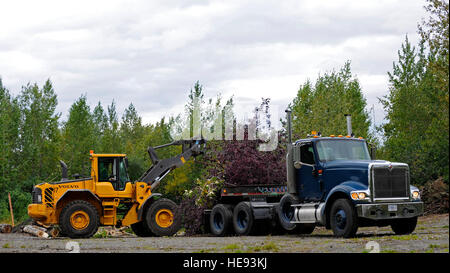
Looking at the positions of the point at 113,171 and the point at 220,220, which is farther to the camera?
the point at 113,171

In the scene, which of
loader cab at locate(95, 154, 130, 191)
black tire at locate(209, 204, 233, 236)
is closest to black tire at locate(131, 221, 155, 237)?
loader cab at locate(95, 154, 130, 191)

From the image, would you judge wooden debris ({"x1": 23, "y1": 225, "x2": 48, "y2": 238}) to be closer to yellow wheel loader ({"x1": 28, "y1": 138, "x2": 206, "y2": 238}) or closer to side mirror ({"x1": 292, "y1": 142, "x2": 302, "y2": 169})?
yellow wheel loader ({"x1": 28, "y1": 138, "x2": 206, "y2": 238})

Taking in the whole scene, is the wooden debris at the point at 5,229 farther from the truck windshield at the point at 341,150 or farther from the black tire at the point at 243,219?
the truck windshield at the point at 341,150

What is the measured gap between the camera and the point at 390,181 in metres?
16.1

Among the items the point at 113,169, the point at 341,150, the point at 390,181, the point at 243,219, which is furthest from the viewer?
the point at 113,169

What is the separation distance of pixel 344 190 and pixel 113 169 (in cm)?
1040

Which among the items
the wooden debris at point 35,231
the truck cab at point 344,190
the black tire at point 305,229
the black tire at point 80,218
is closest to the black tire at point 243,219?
the black tire at point 305,229

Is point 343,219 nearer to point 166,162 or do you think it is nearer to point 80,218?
point 80,218

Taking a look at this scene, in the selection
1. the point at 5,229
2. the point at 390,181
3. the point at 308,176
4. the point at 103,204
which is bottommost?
the point at 5,229

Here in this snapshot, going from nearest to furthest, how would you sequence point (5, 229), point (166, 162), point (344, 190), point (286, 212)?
point (344, 190), point (286, 212), point (166, 162), point (5, 229)

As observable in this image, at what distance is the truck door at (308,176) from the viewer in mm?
17984

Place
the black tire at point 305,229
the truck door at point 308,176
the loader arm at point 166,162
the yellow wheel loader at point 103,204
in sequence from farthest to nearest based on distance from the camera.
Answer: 1. the loader arm at point 166,162
2. the yellow wheel loader at point 103,204
3. the black tire at point 305,229
4. the truck door at point 308,176

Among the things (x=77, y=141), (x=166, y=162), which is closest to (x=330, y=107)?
(x=166, y=162)

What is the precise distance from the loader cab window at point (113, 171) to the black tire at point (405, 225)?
10.8 meters
